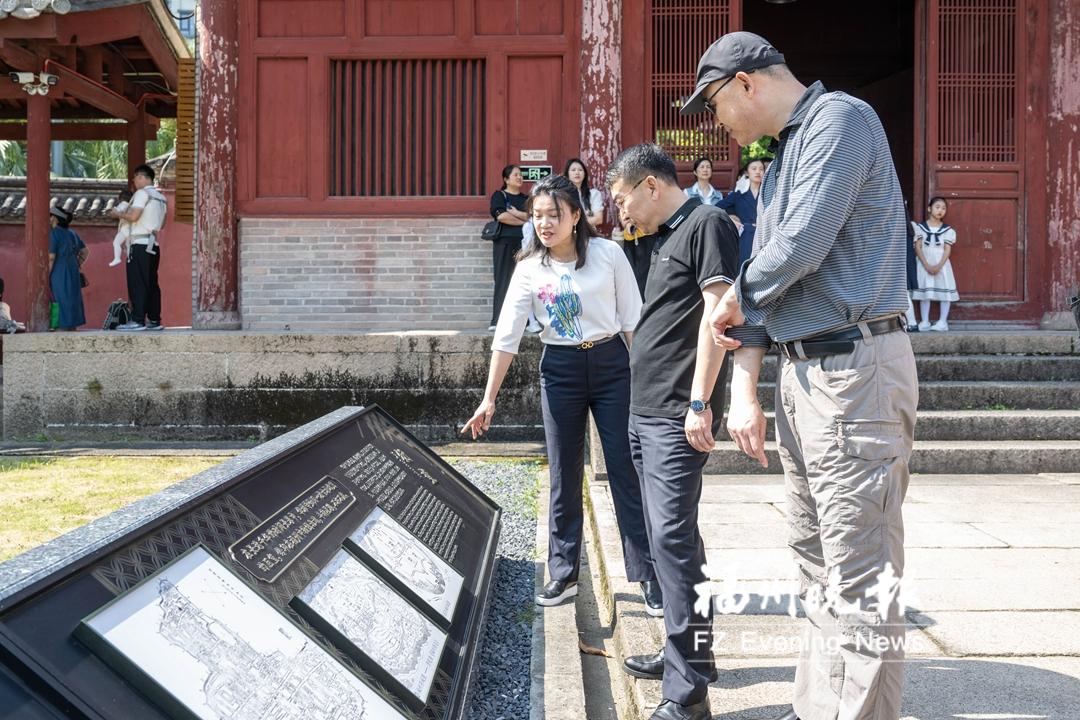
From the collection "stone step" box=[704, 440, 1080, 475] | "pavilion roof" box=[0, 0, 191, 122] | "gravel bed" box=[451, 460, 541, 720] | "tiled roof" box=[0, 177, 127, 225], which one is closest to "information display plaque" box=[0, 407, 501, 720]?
"gravel bed" box=[451, 460, 541, 720]

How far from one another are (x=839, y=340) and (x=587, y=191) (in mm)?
6870

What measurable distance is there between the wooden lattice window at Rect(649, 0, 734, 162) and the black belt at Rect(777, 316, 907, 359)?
7.57 meters

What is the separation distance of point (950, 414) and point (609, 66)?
182 inches

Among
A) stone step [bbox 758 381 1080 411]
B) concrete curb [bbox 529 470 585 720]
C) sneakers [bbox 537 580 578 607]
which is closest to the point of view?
concrete curb [bbox 529 470 585 720]

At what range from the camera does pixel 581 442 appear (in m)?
3.95

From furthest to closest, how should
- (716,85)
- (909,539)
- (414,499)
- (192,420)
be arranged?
(192,420), (909,539), (414,499), (716,85)

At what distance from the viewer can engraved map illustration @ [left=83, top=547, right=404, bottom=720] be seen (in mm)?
1632

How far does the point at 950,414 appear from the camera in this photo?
7156 mm

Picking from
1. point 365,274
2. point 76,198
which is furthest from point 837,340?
point 76,198

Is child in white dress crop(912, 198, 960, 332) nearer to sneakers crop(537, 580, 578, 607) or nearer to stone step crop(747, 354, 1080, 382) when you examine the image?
stone step crop(747, 354, 1080, 382)

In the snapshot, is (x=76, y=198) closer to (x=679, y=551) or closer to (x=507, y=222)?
(x=507, y=222)

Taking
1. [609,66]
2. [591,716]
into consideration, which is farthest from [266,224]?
[591,716]

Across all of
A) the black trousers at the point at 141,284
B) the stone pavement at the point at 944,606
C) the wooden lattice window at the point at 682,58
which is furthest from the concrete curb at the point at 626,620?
the black trousers at the point at 141,284

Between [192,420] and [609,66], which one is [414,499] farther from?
[609,66]
